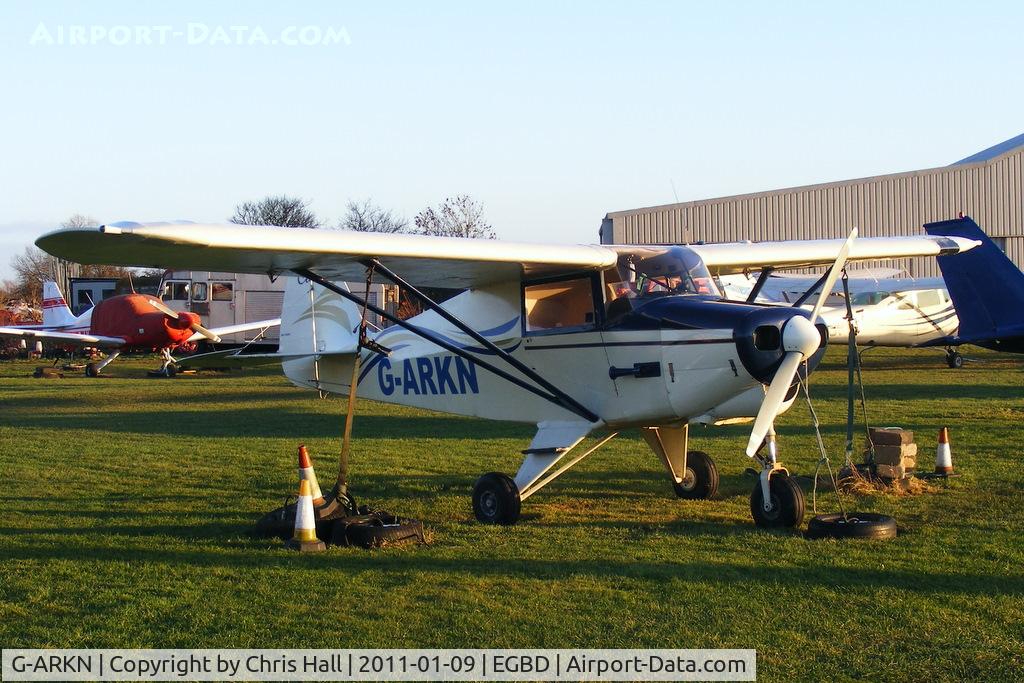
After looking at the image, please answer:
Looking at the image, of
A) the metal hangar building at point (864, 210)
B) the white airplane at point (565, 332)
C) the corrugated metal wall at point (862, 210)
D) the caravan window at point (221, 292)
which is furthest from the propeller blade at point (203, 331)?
the white airplane at point (565, 332)

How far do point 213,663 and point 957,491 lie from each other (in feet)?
23.3

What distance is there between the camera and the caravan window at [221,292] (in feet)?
121

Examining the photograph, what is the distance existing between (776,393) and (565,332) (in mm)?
2135

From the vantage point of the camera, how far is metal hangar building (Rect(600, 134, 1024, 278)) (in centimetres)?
3800

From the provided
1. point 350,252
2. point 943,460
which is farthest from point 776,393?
point 943,460

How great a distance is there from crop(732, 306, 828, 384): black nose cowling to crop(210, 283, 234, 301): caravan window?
3140 centimetres

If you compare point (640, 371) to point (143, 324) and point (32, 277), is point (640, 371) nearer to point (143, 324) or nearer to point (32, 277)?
point (143, 324)

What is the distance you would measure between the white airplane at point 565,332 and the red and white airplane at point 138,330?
2296 centimetres

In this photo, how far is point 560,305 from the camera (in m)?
9.14

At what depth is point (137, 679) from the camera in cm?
484

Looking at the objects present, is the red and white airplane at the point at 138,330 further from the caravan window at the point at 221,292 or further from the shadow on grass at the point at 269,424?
the shadow on grass at the point at 269,424

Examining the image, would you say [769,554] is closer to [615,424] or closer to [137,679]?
[615,424]

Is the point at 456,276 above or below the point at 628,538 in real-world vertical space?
above

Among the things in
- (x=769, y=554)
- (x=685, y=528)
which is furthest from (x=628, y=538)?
(x=769, y=554)
